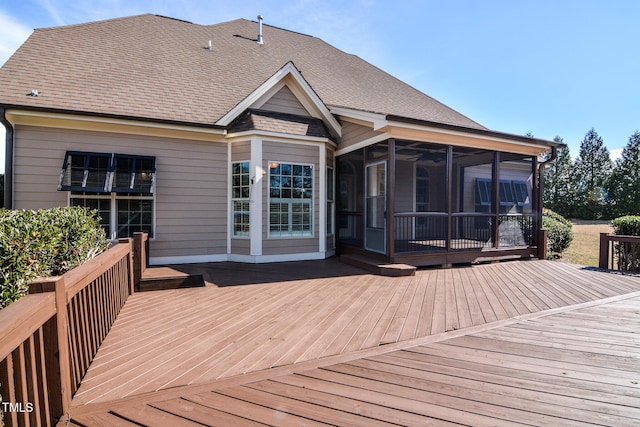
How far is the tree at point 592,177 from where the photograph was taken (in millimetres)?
29922

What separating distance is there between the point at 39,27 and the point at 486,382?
39.4 feet

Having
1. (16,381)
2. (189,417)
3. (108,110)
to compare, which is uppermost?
(108,110)

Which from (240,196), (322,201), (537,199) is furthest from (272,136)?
(537,199)

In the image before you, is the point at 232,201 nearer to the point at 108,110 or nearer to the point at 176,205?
the point at 176,205

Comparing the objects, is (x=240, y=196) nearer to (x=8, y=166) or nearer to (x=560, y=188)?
(x=8, y=166)

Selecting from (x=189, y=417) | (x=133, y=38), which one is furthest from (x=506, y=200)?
(x=133, y=38)

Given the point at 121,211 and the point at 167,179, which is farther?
the point at 167,179

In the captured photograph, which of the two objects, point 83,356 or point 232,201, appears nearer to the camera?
point 83,356

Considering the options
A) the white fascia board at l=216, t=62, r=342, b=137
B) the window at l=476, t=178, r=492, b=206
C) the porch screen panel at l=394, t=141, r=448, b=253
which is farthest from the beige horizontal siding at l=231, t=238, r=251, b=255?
the window at l=476, t=178, r=492, b=206

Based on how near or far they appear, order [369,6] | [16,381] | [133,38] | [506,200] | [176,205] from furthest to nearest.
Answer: [506,200]
[133,38]
[369,6]
[176,205]
[16,381]

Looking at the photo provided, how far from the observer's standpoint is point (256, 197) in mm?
7016

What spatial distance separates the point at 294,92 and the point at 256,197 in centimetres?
297

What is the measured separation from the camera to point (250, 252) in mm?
7109

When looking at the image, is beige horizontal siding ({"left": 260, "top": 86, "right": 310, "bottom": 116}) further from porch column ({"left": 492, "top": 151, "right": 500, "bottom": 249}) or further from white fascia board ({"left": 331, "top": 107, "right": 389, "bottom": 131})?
porch column ({"left": 492, "top": 151, "right": 500, "bottom": 249})
